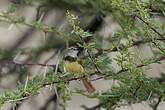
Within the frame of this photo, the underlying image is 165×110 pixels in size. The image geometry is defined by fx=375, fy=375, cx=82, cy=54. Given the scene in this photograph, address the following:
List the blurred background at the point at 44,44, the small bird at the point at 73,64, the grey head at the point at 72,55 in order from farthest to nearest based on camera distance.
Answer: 1. the blurred background at the point at 44,44
2. the grey head at the point at 72,55
3. the small bird at the point at 73,64

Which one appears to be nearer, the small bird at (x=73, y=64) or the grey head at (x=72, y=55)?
the small bird at (x=73, y=64)

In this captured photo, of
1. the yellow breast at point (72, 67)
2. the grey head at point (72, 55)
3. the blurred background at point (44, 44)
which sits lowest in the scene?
the blurred background at point (44, 44)

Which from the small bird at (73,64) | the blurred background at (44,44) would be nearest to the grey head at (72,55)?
the small bird at (73,64)

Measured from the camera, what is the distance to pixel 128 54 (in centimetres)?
68

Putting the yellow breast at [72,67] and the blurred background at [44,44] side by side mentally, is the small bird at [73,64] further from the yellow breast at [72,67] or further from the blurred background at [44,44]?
the blurred background at [44,44]

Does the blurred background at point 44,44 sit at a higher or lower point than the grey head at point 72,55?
lower

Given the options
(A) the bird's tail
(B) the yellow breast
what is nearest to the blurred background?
(A) the bird's tail

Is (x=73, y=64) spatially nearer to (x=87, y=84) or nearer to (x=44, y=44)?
(x=87, y=84)

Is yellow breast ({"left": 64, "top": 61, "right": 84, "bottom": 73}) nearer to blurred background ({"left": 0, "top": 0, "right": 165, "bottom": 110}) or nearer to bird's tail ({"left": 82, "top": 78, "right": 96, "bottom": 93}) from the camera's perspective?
bird's tail ({"left": 82, "top": 78, "right": 96, "bottom": 93})

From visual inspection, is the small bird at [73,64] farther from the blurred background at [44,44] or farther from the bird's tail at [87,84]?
the blurred background at [44,44]

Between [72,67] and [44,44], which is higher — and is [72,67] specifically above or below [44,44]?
above

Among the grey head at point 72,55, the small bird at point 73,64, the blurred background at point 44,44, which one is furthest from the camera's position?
the blurred background at point 44,44

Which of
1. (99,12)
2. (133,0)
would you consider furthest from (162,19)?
(133,0)

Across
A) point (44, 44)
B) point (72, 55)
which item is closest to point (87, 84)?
point (72, 55)
